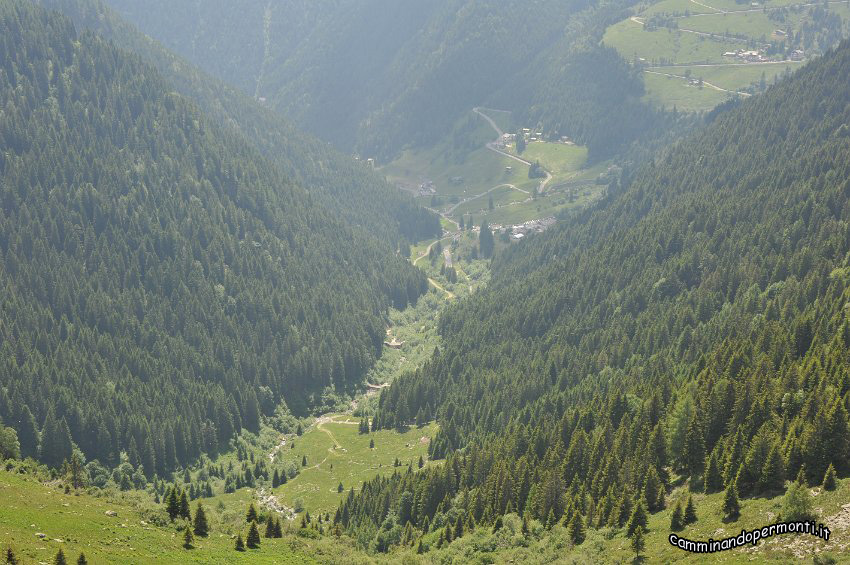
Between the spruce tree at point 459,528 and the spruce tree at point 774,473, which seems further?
the spruce tree at point 459,528

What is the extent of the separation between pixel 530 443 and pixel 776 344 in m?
53.1

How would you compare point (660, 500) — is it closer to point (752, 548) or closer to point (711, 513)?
point (711, 513)

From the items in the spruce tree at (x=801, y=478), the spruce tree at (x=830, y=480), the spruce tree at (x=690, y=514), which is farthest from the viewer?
the spruce tree at (x=690, y=514)

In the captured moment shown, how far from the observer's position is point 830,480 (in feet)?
385

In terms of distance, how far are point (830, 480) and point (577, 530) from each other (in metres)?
37.4

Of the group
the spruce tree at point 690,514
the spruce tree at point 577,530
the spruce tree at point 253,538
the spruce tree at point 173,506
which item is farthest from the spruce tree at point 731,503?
the spruce tree at point 173,506

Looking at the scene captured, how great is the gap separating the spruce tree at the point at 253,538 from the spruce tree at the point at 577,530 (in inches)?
1917

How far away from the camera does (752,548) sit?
111 metres

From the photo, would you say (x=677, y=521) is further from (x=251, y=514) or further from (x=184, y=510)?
(x=184, y=510)

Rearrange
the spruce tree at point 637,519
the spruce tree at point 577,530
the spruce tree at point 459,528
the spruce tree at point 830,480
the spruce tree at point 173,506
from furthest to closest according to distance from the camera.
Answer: the spruce tree at point 459,528, the spruce tree at point 173,506, the spruce tree at point 577,530, the spruce tree at point 637,519, the spruce tree at point 830,480

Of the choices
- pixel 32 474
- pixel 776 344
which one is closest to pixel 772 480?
pixel 776 344

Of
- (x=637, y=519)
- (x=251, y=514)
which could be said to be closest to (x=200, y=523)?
(x=251, y=514)

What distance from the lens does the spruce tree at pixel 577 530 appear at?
13588cm

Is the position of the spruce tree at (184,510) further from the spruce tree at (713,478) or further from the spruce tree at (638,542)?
the spruce tree at (713,478)
